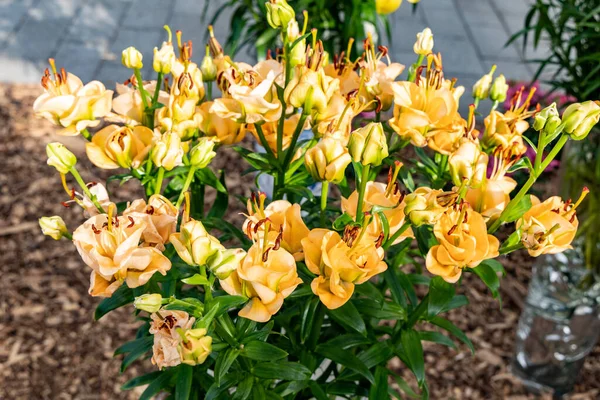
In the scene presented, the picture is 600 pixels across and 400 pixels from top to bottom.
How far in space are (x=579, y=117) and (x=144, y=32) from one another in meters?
2.75

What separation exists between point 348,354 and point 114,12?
2.86 m

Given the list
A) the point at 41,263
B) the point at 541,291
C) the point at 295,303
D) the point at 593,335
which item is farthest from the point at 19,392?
the point at 593,335

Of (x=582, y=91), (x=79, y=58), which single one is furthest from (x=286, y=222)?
(x=79, y=58)

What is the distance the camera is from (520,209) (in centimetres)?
68

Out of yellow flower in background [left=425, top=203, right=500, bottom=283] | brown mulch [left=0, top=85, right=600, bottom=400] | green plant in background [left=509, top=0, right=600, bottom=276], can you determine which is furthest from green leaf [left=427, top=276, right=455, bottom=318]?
brown mulch [left=0, top=85, right=600, bottom=400]

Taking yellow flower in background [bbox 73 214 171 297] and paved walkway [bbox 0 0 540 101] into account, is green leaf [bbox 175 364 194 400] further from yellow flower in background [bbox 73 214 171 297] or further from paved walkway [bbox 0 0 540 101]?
paved walkway [bbox 0 0 540 101]

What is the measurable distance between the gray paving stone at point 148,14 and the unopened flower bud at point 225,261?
108 inches

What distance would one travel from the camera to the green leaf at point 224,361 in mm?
661

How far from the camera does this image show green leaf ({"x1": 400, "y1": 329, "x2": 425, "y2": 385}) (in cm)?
81

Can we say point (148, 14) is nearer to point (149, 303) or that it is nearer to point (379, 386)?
point (379, 386)

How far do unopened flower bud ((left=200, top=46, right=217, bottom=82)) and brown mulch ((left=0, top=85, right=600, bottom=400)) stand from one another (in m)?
1.09

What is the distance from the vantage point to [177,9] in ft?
10.9

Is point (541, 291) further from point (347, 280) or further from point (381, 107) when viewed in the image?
point (347, 280)

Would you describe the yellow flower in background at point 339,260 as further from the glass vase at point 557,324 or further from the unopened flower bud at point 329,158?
the glass vase at point 557,324
